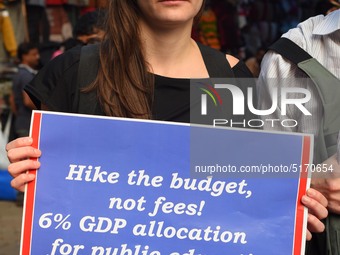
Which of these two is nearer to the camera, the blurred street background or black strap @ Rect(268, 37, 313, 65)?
black strap @ Rect(268, 37, 313, 65)

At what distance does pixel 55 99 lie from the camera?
2.51 meters

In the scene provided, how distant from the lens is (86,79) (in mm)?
2516

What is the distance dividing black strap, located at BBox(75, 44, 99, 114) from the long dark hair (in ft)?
0.06

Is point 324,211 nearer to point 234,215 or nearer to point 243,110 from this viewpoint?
point 234,215

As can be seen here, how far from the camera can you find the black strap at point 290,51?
2518 millimetres

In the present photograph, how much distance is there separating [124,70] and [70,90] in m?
0.19

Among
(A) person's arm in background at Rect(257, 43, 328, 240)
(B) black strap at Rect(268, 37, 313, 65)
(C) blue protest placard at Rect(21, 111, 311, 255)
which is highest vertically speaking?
(B) black strap at Rect(268, 37, 313, 65)

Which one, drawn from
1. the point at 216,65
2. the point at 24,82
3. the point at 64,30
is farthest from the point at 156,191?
the point at 64,30

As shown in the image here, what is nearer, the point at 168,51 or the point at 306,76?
the point at 306,76

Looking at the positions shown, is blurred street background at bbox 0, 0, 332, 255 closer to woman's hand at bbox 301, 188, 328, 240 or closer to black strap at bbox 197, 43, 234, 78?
black strap at bbox 197, 43, 234, 78

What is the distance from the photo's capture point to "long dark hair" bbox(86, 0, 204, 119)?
8.25ft

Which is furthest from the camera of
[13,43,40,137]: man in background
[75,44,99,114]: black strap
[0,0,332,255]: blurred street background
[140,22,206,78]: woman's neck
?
[13,43,40,137]: man in background

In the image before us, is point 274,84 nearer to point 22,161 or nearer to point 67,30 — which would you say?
point 22,161

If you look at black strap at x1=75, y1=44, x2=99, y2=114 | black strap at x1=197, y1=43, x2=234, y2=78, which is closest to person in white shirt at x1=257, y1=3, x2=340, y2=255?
black strap at x1=197, y1=43, x2=234, y2=78
